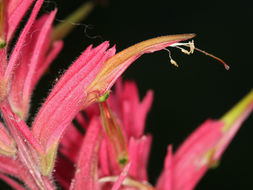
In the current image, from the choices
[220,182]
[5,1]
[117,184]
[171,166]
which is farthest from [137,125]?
[220,182]

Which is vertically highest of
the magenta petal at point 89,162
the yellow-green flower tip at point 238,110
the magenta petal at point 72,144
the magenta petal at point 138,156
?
the magenta petal at point 72,144

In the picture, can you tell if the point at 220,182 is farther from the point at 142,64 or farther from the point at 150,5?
the point at 150,5

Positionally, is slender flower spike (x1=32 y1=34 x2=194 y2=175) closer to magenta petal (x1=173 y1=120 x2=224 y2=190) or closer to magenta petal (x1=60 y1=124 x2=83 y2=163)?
magenta petal (x1=60 y1=124 x2=83 y2=163)

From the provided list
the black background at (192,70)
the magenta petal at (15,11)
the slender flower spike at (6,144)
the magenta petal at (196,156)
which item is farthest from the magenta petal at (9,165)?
the black background at (192,70)

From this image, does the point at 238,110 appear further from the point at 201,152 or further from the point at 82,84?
the point at 82,84

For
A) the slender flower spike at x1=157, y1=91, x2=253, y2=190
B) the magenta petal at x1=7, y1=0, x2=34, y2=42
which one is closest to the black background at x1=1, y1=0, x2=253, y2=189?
the slender flower spike at x1=157, y1=91, x2=253, y2=190

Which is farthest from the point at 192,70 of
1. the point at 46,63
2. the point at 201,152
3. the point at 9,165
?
the point at 9,165

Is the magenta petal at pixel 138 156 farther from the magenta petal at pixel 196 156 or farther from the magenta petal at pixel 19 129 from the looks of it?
the magenta petal at pixel 19 129
